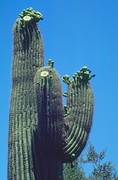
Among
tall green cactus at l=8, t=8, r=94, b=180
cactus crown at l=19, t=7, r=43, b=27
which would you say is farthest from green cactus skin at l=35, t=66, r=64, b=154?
cactus crown at l=19, t=7, r=43, b=27

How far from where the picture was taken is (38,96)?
6707 millimetres

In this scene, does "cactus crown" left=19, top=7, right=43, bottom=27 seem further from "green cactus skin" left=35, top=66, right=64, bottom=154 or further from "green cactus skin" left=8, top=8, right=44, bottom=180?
"green cactus skin" left=35, top=66, right=64, bottom=154

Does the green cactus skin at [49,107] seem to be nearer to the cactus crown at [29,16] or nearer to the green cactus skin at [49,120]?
the green cactus skin at [49,120]

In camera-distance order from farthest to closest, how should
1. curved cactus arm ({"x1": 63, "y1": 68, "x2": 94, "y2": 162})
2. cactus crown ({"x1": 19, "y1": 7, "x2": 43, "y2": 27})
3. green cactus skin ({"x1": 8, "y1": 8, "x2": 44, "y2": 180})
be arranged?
cactus crown ({"x1": 19, "y1": 7, "x2": 43, "y2": 27}), curved cactus arm ({"x1": 63, "y1": 68, "x2": 94, "y2": 162}), green cactus skin ({"x1": 8, "y1": 8, "x2": 44, "y2": 180})

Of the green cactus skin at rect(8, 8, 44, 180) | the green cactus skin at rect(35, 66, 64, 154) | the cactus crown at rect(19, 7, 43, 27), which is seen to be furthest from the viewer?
the cactus crown at rect(19, 7, 43, 27)

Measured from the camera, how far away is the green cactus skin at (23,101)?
6.84 metres

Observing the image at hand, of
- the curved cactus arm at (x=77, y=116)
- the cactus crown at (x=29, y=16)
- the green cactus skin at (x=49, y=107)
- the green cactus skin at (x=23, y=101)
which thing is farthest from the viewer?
the cactus crown at (x=29, y=16)

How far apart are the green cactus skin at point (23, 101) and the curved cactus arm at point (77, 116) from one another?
0.57 m

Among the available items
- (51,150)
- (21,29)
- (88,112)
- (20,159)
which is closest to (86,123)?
(88,112)

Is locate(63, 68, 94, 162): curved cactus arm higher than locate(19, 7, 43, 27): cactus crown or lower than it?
lower

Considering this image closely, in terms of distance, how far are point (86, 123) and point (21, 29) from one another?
6.46 ft

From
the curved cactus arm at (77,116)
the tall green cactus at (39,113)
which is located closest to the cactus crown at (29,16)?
the tall green cactus at (39,113)

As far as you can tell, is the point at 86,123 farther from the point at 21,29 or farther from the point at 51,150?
the point at 21,29

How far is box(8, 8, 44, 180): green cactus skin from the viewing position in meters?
6.84
